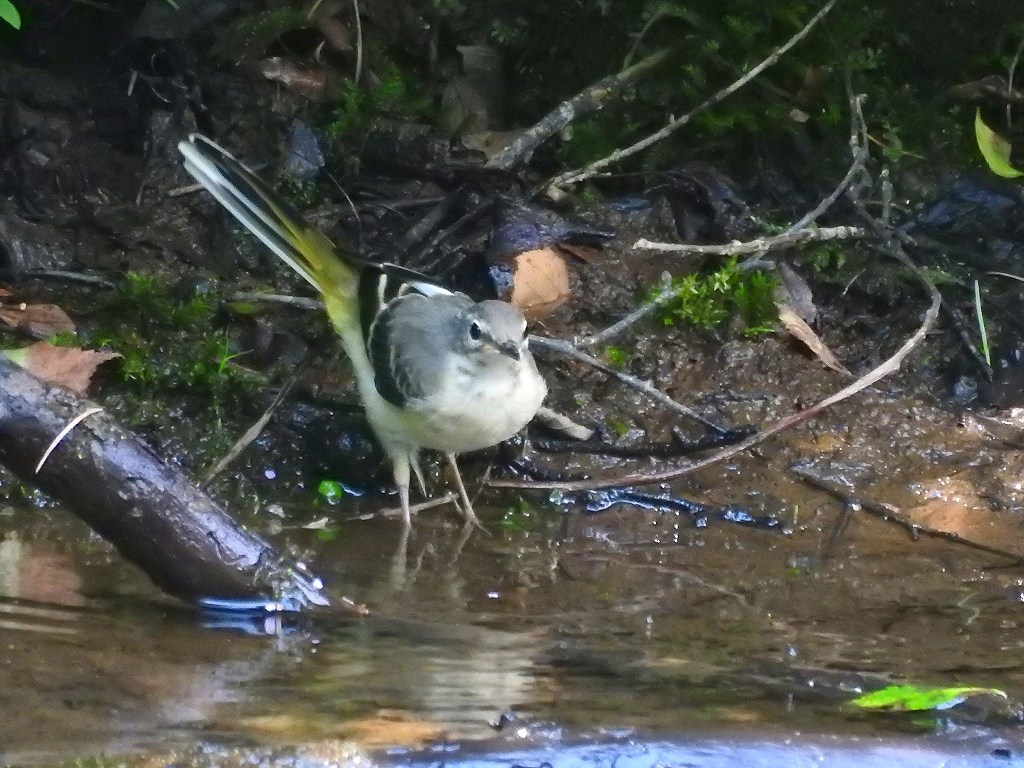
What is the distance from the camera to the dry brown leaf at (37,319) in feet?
19.3

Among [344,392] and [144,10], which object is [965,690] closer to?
[344,392]

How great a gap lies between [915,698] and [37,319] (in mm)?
4151

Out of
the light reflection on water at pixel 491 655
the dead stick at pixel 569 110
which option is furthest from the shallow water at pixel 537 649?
the dead stick at pixel 569 110

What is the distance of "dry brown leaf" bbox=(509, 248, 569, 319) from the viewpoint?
629cm

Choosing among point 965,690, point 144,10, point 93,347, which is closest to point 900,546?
point 965,690

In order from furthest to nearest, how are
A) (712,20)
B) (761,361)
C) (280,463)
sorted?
(712,20) → (761,361) → (280,463)

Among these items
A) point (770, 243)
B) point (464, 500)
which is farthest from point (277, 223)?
point (770, 243)

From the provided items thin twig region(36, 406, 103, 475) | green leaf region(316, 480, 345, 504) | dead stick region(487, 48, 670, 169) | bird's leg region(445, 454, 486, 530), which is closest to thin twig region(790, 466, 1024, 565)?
bird's leg region(445, 454, 486, 530)

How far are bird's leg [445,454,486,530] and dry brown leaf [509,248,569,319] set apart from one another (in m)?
0.94

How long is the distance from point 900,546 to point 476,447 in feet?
5.39

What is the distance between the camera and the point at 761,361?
20.2ft

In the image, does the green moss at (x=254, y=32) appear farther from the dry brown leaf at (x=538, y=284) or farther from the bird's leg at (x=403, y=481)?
the bird's leg at (x=403, y=481)

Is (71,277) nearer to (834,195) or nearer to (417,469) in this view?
(417,469)

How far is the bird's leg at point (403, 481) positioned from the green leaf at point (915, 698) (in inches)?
95.3
